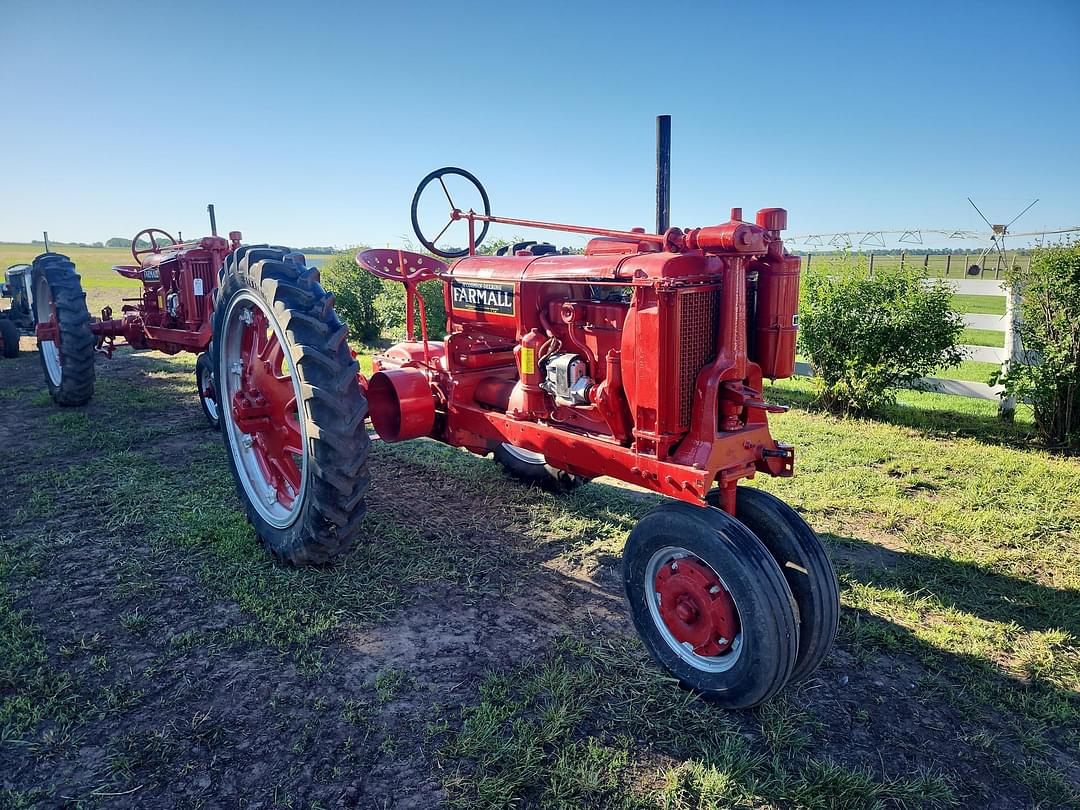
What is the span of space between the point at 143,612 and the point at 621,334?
276 centimetres

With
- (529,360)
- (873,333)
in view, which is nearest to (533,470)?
(529,360)

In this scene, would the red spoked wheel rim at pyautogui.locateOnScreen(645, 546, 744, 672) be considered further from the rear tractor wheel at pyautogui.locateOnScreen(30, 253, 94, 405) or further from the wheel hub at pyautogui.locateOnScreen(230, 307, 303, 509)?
the rear tractor wheel at pyautogui.locateOnScreen(30, 253, 94, 405)

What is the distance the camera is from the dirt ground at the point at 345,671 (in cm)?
248

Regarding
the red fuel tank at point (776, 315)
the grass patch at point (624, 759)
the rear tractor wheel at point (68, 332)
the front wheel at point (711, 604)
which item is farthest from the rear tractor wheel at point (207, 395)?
the red fuel tank at point (776, 315)

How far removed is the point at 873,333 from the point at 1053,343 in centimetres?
147

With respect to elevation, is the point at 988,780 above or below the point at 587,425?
below

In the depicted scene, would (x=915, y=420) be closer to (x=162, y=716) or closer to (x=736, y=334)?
(x=736, y=334)

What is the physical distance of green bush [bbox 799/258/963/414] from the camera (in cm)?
684

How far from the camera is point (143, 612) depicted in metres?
3.52

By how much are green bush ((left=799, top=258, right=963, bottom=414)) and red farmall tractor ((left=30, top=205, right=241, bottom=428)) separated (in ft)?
20.4

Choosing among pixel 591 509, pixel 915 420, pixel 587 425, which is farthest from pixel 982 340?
pixel 587 425

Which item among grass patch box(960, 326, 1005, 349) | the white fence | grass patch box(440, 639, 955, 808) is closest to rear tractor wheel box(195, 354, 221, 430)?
grass patch box(440, 639, 955, 808)

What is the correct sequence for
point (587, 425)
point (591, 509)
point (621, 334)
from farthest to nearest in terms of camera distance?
1. point (591, 509)
2. point (587, 425)
3. point (621, 334)

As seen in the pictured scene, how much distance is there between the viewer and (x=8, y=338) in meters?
11.1
